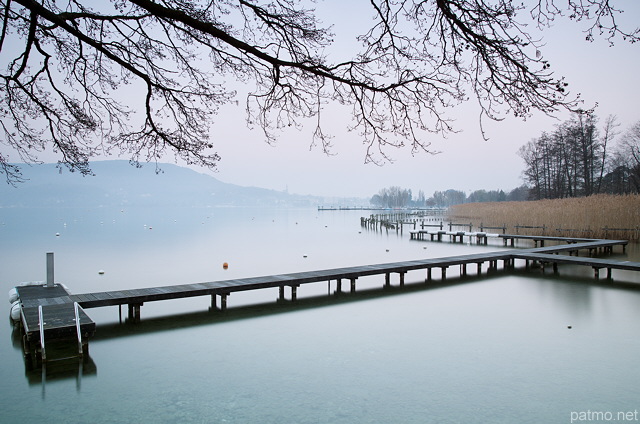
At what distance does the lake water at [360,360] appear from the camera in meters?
4.23

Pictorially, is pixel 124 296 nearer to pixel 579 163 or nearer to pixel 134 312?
pixel 134 312

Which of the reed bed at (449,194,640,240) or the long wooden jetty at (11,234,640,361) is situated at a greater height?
the reed bed at (449,194,640,240)

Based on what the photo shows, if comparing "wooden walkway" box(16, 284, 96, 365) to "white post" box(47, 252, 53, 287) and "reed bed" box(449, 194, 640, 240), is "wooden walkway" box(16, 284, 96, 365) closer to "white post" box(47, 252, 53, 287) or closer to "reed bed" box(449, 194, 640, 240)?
"white post" box(47, 252, 53, 287)

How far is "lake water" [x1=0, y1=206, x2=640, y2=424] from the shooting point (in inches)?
166

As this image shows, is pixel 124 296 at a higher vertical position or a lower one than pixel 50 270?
lower

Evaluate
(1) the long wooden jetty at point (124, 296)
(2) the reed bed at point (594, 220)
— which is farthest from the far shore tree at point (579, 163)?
(1) the long wooden jetty at point (124, 296)

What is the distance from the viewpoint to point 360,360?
5.57 m

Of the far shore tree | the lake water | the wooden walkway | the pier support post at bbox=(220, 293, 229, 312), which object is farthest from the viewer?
the far shore tree

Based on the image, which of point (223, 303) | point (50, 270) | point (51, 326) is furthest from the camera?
point (223, 303)

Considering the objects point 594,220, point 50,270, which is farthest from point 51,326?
point 594,220

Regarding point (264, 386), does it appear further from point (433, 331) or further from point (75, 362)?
point (433, 331)

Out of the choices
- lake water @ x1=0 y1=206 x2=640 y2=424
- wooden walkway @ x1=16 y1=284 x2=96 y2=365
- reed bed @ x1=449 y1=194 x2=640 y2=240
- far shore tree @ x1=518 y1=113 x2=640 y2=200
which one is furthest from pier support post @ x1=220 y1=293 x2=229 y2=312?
far shore tree @ x1=518 y1=113 x2=640 y2=200

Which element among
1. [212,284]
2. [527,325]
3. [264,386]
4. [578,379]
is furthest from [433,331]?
[212,284]

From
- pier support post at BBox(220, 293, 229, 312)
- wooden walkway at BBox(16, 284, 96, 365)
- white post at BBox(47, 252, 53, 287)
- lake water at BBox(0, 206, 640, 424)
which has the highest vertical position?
white post at BBox(47, 252, 53, 287)
